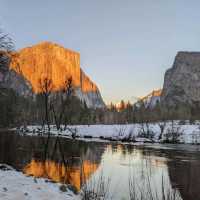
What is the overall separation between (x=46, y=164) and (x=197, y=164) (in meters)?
9.92

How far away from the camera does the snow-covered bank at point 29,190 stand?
8812 mm

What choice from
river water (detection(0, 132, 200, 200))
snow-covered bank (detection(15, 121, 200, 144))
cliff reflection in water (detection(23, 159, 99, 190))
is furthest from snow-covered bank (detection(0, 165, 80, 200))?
snow-covered bank (detection(15, 121, 200, 144))

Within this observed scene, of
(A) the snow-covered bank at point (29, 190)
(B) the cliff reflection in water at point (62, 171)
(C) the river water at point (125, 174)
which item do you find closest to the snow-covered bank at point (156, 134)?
(C) the river water at point (125, 174)

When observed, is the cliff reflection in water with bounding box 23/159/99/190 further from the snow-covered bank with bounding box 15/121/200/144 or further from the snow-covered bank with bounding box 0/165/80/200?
the snow-covered bank with bounding box 15/121/200/144

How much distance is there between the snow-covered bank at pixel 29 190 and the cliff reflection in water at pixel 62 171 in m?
2.55

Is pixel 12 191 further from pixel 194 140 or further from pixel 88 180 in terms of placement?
pixel 194 140

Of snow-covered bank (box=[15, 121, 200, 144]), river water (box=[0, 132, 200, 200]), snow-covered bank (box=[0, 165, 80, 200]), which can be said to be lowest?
river water (box=[0, 132, 200, 200])

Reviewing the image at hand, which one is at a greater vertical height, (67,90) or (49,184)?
(67,90)

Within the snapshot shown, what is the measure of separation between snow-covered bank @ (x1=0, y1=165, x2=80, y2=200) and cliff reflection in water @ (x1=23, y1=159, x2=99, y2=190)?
255 cm

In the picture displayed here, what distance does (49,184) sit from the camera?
36.6 ft

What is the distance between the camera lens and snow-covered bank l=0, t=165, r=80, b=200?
347 inches

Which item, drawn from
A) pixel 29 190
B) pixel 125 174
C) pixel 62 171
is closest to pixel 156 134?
pixel 125 174

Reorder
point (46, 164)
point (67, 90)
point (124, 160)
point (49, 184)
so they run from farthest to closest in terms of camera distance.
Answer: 1. point (67, 90)
2. point (124, 160)
3. point (46, 164)
4. point (49, 184)

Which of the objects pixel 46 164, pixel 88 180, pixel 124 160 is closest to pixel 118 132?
pixel 124 160
